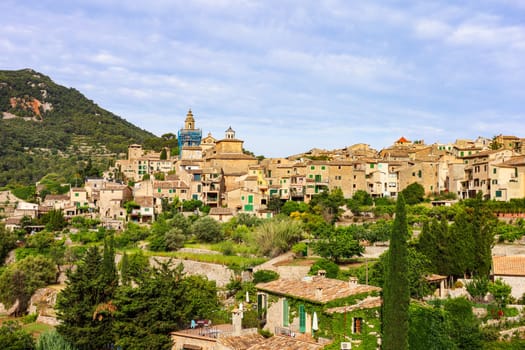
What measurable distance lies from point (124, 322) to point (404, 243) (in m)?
11.6

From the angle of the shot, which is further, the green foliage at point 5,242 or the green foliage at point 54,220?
the green foliage at point 54,220

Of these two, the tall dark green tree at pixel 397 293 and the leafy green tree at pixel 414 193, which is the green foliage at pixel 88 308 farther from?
the leafy green tree at pixel 414 193

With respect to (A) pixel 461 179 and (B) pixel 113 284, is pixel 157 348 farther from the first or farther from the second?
(A) pixel 461 179

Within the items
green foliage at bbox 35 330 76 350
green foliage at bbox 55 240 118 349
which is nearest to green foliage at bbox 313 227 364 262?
green foliage at bbox 55 240 118 349

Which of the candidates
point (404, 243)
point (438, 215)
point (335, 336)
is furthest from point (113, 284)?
point (438, 215)

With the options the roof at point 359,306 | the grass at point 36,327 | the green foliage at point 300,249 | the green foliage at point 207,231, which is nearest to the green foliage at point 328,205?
the green foliage at point 207,231

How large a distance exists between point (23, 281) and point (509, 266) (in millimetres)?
33840

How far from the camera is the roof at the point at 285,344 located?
18.8 m

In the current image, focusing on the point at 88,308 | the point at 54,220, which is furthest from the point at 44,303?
the point at 88,308

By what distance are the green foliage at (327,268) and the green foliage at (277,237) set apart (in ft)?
24.0

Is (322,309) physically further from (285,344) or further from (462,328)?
(462,328)

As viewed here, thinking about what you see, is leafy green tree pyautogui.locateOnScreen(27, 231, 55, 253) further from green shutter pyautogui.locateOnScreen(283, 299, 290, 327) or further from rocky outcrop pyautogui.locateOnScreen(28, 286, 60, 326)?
green shutter pyautogui.locateOnScreen(283, 299, 290, 327)

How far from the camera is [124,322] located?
23188mm

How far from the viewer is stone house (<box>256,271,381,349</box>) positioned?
19.5m
